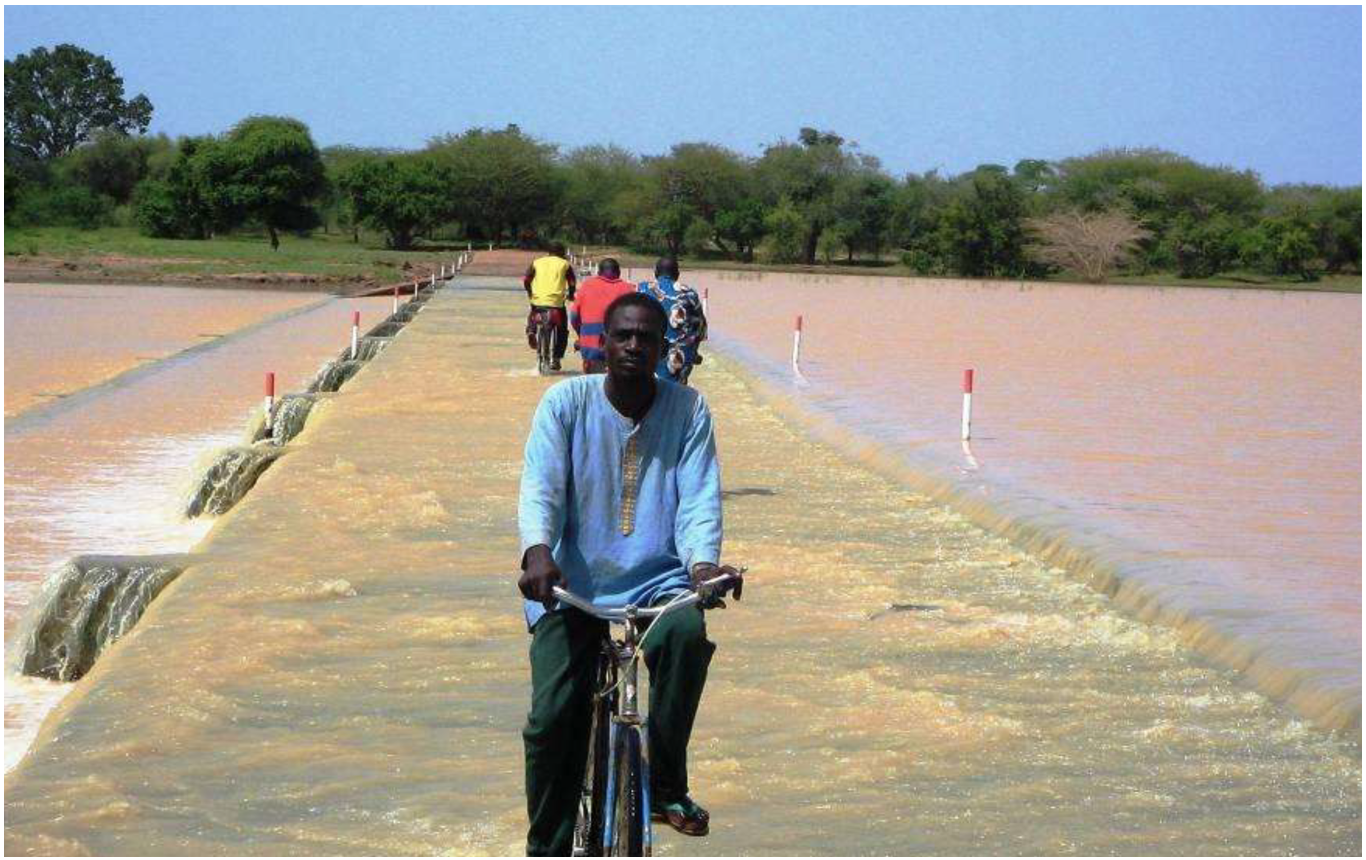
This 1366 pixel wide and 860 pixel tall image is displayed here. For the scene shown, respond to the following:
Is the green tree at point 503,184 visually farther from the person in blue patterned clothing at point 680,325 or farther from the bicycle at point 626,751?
the bicycle at point 626,751

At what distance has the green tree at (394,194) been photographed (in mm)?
94500

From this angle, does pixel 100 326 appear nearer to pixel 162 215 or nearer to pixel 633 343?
pixel 633 343

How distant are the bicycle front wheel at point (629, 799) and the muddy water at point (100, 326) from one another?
72.6 feet

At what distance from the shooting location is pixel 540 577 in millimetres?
4855

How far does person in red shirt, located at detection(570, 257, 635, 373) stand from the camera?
1427 cm

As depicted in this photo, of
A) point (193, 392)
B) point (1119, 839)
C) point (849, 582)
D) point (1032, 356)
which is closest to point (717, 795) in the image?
point (1119, 839)

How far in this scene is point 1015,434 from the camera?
19891 mm

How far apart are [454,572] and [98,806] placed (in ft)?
14.6

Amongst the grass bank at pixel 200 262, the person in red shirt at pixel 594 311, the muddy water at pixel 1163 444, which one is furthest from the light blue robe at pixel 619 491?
the grass bank at pixel 200 262

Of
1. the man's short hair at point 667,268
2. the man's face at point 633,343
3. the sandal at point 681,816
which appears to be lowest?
the sandal at point 681,816

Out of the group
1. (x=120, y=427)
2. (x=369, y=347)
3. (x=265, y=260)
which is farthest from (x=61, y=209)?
(x=120, y=427)

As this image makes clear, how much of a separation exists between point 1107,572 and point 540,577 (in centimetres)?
686

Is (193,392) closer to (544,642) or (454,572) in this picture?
(454,572)

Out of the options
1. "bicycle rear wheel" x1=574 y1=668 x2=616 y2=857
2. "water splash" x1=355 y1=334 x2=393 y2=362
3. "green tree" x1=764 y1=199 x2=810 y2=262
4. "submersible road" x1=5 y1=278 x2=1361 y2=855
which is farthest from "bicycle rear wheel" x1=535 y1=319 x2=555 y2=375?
"green tree" x1=764 y1=199 x2=810 y2=262
